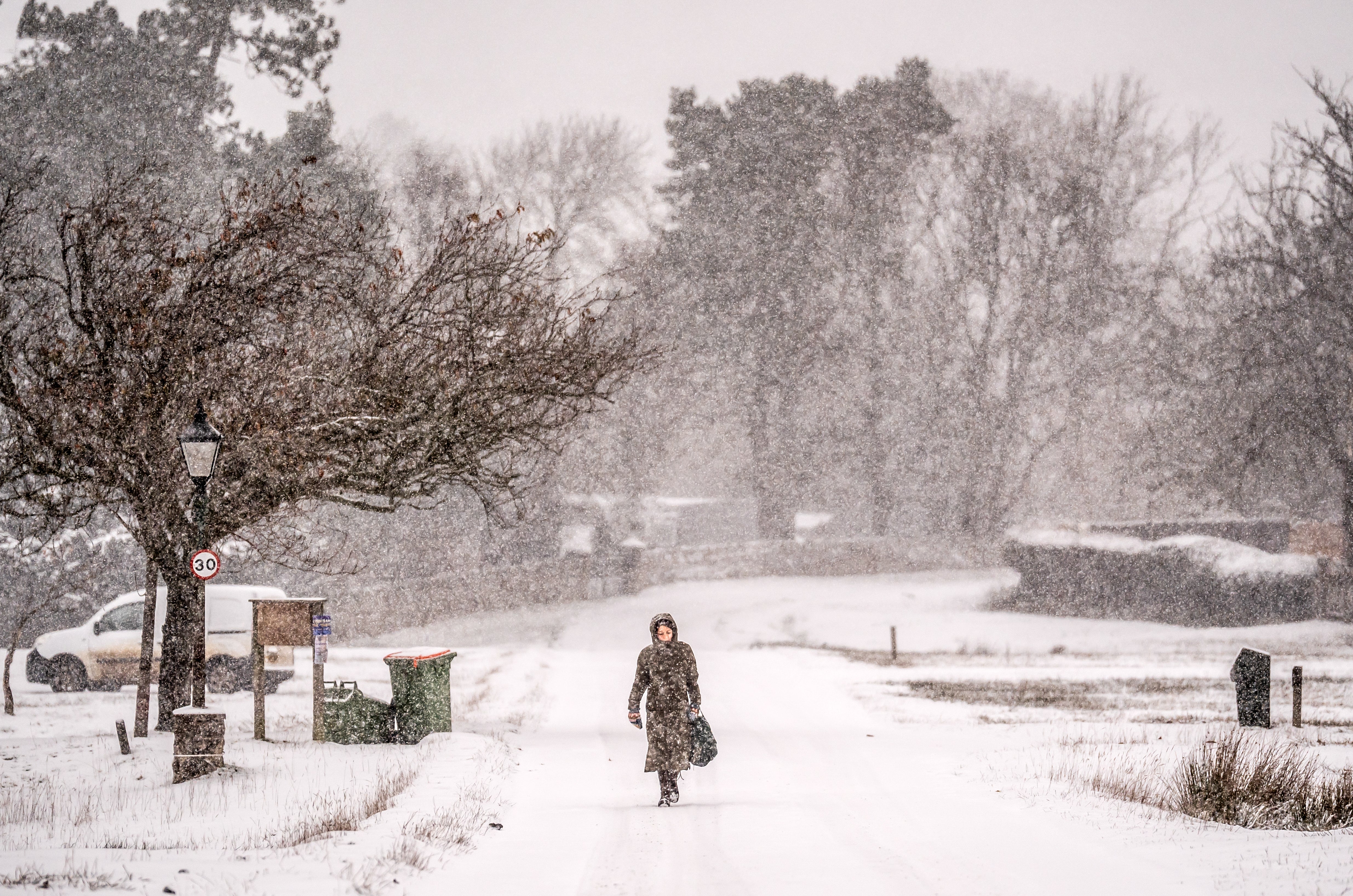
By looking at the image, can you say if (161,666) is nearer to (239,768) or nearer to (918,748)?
(239,768)

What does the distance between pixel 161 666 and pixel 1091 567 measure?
26.1m

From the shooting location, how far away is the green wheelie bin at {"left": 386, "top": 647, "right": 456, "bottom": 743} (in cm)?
1369

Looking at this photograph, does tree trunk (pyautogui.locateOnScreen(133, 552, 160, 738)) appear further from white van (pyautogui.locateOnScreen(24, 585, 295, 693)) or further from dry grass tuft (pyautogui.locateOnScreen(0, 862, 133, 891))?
dry grass tuft (pyautogui.locateOnScreen(0, 862, 133, 891))

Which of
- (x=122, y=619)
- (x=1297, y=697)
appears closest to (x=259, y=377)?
(x=122, y=619)

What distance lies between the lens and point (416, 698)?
1373cm

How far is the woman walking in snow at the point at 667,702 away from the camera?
1010 centimetres

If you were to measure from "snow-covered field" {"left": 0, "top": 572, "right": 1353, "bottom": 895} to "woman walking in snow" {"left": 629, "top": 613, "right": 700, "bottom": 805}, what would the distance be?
396mm

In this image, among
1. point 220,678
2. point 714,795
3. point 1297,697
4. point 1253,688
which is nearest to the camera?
point 714,795

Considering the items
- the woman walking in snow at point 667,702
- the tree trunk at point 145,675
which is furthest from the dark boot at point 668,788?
the tree trunk at point 145,675

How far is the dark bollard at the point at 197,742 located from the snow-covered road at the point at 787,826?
2.89 meters

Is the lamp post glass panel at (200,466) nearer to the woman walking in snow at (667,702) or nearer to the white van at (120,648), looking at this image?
the woman walking in snow at (667,702)

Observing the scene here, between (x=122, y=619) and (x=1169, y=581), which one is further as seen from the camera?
(x=1169, y=581)

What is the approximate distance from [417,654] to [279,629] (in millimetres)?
1585

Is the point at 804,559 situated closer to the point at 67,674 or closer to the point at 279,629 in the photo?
the point at 67,674
